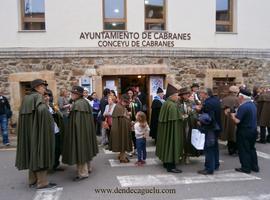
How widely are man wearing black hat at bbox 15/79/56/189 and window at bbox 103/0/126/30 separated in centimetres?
700

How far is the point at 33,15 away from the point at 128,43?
369 centimetres

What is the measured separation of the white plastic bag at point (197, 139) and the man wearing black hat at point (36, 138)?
3.06 meters

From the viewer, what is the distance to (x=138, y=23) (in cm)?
1279

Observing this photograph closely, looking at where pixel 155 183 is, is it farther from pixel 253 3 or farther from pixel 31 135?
pixel 253 3

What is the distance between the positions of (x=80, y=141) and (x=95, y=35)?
22.0 ft

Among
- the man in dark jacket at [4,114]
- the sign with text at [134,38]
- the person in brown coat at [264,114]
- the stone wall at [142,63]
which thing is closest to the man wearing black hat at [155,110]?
the stone wall at [142,63]

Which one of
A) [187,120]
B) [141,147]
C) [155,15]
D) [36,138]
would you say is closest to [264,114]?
[187,120]

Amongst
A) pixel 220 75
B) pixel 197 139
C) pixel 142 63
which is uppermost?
pixel 142 63

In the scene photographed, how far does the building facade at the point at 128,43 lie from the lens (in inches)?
480

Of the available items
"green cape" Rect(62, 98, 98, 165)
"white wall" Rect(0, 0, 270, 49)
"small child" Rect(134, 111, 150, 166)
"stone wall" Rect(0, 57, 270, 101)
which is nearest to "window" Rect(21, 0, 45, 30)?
"white wall" Rect(0, 0, 270, 49)

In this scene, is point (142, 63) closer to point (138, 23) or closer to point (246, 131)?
point (138, 23)

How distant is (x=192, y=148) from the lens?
7945mm

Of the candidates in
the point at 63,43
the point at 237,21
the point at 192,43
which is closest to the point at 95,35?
the point at 63,43

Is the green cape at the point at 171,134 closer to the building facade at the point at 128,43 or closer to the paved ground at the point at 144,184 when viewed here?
the paved ground at the point at 144,184
